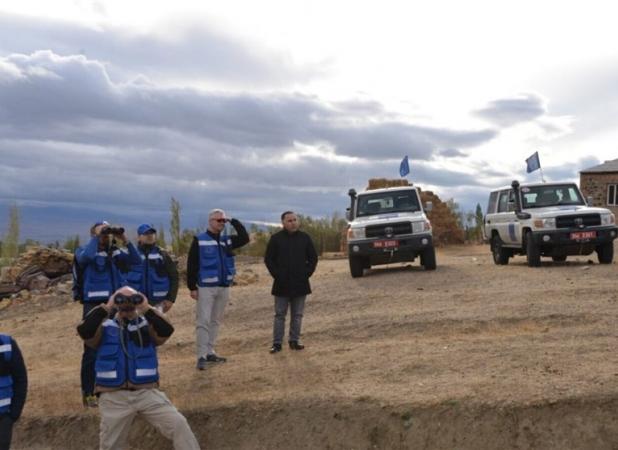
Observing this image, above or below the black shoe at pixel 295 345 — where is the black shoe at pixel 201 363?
below

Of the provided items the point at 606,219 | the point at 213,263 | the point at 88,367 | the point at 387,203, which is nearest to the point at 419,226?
the point at 387,203

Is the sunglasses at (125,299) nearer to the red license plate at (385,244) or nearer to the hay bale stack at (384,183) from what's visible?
the red license plate at (385,244)

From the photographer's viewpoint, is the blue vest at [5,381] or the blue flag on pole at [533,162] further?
the blue flag on pole at [533,162]

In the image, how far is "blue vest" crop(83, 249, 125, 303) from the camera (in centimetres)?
773

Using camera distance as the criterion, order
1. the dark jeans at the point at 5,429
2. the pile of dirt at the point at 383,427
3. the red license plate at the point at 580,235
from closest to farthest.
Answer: the dark jeans at the point at 5,429 → the pile of dirt at the point at 383,427 → the red license plate at the point at 580,235

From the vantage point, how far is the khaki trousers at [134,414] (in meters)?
6.36

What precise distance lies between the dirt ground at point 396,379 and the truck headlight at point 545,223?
2.75 m

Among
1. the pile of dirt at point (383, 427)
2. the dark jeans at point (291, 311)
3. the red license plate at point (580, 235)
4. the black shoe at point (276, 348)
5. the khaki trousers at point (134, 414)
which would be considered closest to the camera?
the khaki trousers at point (134, 414)

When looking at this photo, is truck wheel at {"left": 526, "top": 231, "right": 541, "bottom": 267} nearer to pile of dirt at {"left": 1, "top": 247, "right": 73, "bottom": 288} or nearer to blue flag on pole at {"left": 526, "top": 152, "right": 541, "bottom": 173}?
blue flag on pole at {"left": 526, "top": 152, "right": 541, "bottom": 173}

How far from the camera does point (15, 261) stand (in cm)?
2184

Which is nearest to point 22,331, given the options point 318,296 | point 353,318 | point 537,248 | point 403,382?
point 318,296

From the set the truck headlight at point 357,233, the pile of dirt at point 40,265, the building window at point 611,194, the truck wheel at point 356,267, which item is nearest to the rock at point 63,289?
the pile of dirt at point 40,265

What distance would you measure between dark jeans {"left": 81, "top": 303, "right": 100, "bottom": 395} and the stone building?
3169 cm

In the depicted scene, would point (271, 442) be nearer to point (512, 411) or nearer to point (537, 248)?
point (512, 411)
